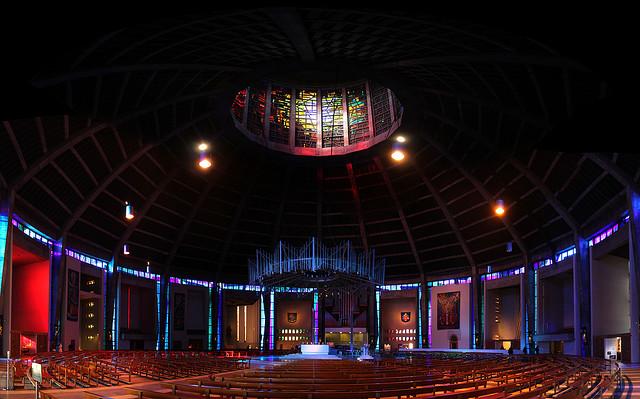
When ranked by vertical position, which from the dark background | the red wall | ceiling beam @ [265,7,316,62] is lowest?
the red wall

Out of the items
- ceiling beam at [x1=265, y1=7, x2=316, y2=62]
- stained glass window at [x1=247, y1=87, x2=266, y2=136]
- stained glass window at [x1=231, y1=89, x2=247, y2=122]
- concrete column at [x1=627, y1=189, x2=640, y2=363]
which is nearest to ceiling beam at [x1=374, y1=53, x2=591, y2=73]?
ceiling beam at [x1=265, y1=7, x2=316, y2=62]

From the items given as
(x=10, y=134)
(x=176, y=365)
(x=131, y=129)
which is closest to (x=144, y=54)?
(x=10, y=134)

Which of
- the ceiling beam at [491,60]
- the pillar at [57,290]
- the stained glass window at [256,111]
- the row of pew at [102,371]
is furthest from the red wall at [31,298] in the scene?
the ceiling beam at [491,60]

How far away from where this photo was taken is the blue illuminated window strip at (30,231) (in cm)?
3681

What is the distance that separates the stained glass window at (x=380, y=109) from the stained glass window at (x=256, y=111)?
8.38 m

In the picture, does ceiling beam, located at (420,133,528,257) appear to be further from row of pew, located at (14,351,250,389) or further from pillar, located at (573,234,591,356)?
row of pew, located at (14,351,250,389)

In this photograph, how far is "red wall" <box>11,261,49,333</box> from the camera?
4203 centimetres

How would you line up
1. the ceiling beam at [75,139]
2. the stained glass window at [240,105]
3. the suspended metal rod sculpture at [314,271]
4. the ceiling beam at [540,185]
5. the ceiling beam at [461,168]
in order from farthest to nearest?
1. the stained glass window at [240,105]
2. the ceiling beam at [461,168]
3. the ceiling beam at [540,185]
4. the suspended metal rod sculpture at [314,271]
5. the ceiling beam at [75,139]

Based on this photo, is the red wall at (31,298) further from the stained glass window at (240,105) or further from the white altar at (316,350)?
the white altar at (316,350)

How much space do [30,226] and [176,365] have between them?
1711cm

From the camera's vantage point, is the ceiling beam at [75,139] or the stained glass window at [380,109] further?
the stained glass window at [380,109]

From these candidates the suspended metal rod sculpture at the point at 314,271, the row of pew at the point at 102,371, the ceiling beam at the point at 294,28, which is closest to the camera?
the row of pew at the point at 102,371

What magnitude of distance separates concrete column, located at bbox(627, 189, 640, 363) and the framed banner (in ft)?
117

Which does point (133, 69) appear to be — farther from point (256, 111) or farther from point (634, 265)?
point (634, 265)
